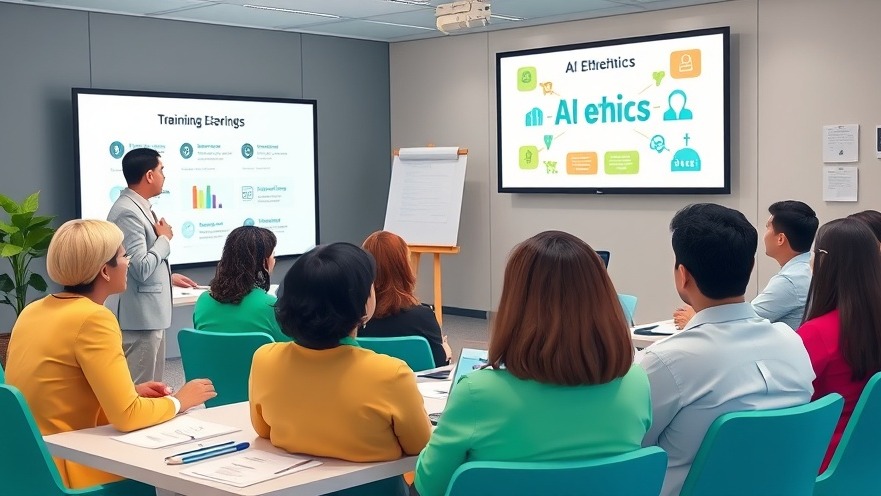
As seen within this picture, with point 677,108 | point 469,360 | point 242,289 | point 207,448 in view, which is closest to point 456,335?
point 677,108

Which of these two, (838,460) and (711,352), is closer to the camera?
(711,352)

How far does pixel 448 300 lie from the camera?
30.5ft

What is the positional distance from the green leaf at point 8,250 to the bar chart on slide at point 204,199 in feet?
6.31

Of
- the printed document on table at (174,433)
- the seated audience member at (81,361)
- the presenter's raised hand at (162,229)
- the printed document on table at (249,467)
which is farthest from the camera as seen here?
the presenter's raised hand at (162,229)

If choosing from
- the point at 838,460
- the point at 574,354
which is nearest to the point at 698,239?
the point at 574,354

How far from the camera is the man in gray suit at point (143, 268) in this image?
469 centimetres

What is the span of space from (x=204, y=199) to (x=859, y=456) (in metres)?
6.10

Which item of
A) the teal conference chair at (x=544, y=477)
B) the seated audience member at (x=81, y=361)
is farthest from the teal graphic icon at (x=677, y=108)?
the teal conference chair at (x=544, y=477)

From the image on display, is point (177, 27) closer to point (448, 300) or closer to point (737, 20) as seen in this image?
point (448, 300)

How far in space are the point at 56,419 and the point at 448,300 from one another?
6.67 metres

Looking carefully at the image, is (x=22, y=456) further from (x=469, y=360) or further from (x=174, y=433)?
(x=469, y=360)

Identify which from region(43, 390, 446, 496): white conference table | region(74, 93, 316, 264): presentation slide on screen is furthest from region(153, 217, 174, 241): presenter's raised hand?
region(74, 93, 316, 264): presentation slide on screen

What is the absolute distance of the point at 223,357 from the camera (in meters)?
3.69

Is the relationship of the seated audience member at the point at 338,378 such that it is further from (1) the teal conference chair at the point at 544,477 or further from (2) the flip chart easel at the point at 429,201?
(2) the flip chart easel at the point at 429,201
